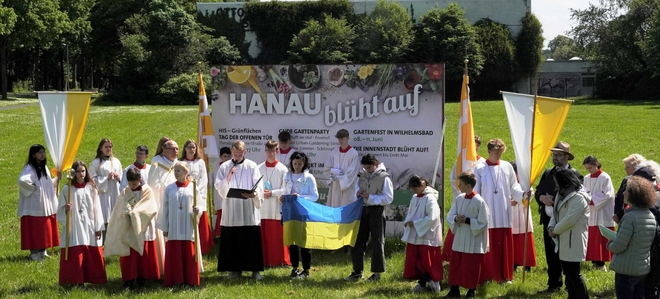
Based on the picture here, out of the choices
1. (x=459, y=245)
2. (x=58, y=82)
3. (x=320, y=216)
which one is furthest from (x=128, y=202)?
(x=58, y=82)

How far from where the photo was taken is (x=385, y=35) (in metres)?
56.0

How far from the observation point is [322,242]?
10.3 metres

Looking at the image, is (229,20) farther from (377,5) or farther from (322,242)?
(322,242)

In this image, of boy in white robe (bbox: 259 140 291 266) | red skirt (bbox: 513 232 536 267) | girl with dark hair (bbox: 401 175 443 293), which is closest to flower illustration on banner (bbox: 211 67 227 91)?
boy in white robe (bbox: 259 140 291 266)

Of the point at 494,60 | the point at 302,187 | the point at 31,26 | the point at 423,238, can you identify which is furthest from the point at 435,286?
the point at 31,26

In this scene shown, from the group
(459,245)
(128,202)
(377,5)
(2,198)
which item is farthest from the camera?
(377,5)

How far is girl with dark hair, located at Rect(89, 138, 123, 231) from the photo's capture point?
11.5 meters

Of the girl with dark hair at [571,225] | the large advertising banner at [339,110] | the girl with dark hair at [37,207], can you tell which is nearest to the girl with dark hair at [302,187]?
the large advertising banner at [339,110]

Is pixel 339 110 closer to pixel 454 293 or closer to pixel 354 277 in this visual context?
pixel 354 277

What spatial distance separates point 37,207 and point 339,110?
5427 millimetres

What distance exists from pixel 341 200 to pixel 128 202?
12.4 ft

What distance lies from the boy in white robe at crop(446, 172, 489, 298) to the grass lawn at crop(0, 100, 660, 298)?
1.76 feet

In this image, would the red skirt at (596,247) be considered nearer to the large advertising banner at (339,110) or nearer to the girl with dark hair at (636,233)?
the large advertising banner at (339,110)

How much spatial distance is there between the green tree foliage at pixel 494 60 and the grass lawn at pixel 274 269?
22588 mm
